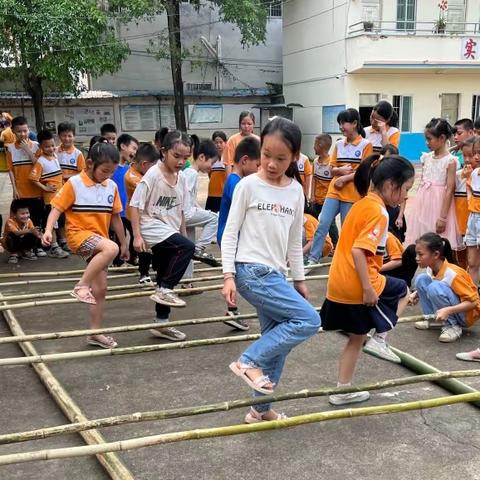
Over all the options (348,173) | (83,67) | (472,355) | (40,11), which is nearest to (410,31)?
(83,67)

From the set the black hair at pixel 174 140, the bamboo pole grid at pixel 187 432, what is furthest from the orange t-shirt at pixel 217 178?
the bamboo pole grid at pixel 187 432

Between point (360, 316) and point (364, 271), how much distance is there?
0.28 metres

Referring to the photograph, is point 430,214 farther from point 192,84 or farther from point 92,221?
point 192,84

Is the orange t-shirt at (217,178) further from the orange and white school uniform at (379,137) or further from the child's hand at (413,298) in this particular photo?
the child's hand at (413,298)

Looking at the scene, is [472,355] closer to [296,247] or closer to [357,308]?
[357,308]

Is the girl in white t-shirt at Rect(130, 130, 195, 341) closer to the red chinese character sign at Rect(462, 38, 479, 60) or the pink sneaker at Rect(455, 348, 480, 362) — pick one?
the pink sneaker at Rect(455, 348, 480, 362)

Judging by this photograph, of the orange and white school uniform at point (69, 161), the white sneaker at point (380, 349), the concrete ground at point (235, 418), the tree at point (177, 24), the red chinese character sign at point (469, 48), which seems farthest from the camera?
the red chinese character sign at point (469, 48)

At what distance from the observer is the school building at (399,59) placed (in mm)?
20625

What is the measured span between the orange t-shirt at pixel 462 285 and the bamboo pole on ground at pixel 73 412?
2.70 metres

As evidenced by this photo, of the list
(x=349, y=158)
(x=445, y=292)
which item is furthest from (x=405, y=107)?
(x=445, y=292)

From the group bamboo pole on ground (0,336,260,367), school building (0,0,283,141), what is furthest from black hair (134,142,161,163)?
school building (0,0,283,141)

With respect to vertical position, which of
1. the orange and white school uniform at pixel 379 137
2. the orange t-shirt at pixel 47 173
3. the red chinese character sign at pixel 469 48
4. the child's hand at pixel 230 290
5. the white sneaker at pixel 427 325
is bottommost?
the white sneaker at pixel 427 325

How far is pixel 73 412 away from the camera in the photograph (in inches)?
117

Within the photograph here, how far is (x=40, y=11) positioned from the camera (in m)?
9.57
